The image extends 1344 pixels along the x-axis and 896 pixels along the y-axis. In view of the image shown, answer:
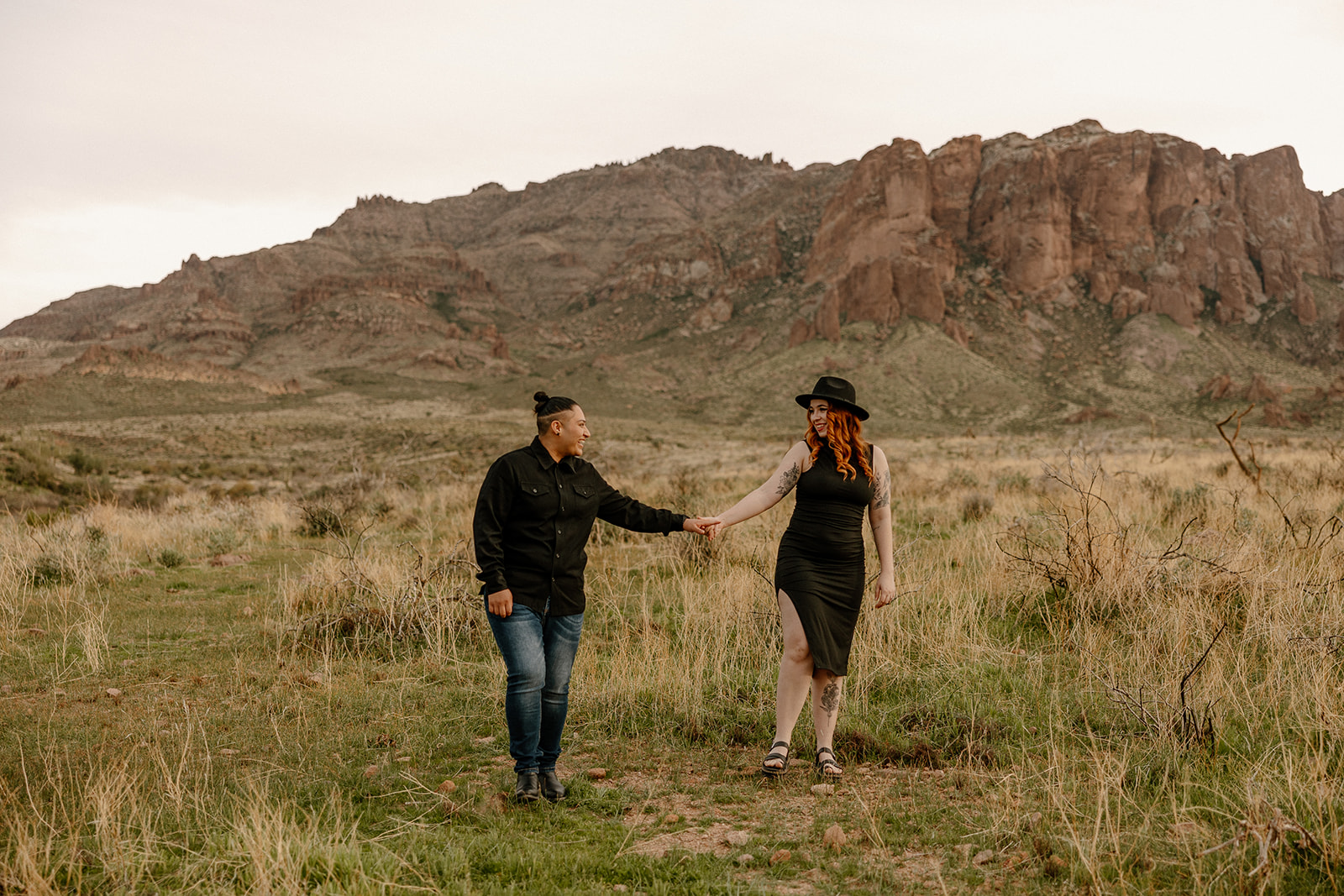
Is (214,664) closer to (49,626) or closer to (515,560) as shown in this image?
(49,626)

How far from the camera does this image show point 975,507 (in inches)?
496

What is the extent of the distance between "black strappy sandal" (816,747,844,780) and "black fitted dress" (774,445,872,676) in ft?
1.48

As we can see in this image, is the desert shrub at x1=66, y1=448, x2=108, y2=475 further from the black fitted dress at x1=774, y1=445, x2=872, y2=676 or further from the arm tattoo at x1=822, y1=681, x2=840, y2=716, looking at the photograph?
the arm tattoo at x1=822, y1=681, x2=840, y2=716

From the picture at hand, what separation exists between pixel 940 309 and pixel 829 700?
307 ft

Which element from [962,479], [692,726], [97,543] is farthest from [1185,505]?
[97,543]

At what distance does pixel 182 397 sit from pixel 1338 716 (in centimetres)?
7948

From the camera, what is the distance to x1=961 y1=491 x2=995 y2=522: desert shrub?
40.3ft

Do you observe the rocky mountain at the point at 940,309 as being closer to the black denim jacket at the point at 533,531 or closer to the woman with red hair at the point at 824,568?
the woman with red hair at the point at 824,568

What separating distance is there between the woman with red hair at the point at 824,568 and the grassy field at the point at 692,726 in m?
0.40

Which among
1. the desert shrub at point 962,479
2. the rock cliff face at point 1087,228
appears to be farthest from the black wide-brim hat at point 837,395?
the rock cliff face at point 1087,228

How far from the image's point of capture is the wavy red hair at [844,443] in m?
→ 4.53

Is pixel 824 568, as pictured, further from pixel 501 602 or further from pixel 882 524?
pixel 501 602

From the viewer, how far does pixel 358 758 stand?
15.2ft

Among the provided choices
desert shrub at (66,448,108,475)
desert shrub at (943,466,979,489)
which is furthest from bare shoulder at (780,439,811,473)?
desert shrub at (66,448,108,475)
